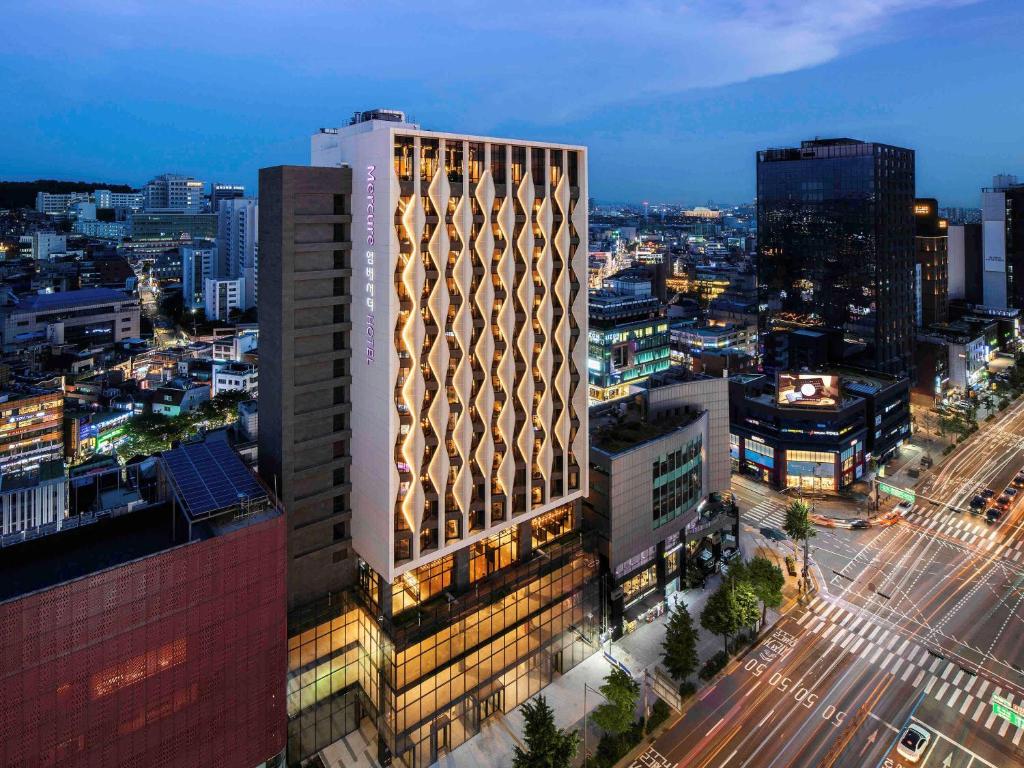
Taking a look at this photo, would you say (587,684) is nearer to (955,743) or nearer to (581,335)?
(955,743)

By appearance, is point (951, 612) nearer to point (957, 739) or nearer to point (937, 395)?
point (957, 739)

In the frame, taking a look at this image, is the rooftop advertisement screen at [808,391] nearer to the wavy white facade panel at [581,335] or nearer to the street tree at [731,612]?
the street tree at [731,612]

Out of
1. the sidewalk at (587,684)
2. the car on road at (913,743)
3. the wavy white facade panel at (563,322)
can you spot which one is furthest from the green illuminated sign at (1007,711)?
the wavy white facade panel at (563,322)

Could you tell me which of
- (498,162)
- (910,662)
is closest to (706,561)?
(910,662)

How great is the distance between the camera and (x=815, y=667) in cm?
5769

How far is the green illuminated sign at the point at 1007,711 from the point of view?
159 ft

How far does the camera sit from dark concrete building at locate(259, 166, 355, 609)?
1850 inches

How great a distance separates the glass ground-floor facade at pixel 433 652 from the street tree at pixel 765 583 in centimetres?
1970

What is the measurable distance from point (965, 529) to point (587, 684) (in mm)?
63457

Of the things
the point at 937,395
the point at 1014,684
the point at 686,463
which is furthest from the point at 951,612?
the point at 937,395

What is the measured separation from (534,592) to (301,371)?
92.0ft

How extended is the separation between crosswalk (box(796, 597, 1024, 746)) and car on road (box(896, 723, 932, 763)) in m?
7.18

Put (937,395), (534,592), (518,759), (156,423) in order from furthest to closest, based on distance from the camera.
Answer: (937,395) < (156,423) < (534,592) < (518,759)

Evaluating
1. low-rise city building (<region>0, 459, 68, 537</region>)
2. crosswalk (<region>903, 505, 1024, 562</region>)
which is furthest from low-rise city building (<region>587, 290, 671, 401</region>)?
low-rise city building (<region>0, 459, 68, 537</region>)
